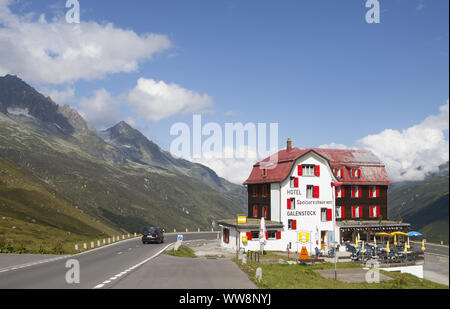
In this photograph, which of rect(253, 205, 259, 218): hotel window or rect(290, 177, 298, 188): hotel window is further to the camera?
rect(253, 205, 259, 218): hotel window

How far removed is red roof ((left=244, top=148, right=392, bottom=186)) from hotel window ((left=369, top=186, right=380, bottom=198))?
831 millimetres

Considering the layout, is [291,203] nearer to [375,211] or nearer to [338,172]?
[338,172]

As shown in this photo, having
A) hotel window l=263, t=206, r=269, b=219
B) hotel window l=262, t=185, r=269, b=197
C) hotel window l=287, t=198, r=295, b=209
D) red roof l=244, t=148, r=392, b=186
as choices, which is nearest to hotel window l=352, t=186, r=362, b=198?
red roof l=244, t=148, r=392, b=186

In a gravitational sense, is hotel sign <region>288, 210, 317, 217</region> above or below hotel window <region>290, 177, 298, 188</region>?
below

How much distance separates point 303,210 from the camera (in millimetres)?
49375

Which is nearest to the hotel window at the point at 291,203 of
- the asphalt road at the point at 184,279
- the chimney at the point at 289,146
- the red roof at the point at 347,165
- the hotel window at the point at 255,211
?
the red roof at the point at 347,165

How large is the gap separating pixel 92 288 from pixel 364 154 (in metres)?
52.7

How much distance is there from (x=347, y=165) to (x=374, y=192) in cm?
574

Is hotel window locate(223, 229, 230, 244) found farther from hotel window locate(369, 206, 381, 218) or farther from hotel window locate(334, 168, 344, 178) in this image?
hotel window locate(369, 206, 381, 218)

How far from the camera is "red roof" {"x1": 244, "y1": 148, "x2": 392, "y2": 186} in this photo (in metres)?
53.4

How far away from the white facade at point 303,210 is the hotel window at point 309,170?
0.26 m

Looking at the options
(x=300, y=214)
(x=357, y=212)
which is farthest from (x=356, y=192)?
(x=300, y=214)
